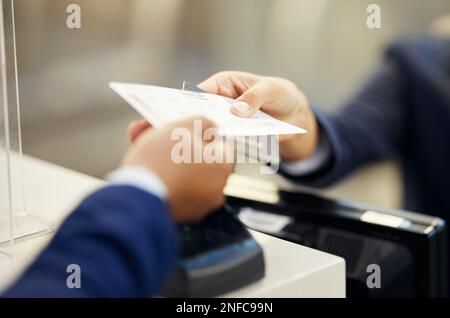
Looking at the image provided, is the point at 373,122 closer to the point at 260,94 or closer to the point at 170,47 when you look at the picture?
the point at 170,47

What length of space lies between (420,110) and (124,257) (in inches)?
51.0

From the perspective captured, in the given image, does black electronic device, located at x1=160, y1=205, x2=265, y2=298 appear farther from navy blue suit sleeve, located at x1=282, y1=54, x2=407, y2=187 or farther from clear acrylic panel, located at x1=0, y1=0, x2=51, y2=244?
navy blue suit sleeve, located at x1=282, y1=54, x2=407, y2=187

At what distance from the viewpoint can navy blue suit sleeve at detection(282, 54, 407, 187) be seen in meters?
1.24

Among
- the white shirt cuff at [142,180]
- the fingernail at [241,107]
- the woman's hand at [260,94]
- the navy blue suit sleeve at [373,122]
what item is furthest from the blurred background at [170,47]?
the white shirt cuff at [142,180]

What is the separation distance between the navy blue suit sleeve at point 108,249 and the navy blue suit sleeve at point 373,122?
72cm

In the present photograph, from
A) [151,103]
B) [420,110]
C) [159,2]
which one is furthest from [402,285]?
[159,2]

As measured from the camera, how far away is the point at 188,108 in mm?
457

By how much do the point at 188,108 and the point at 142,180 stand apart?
93 mm

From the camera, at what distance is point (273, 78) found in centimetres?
63

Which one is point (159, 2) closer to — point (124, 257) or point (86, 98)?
point (86, 98)

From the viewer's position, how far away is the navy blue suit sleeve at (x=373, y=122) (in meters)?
1.24

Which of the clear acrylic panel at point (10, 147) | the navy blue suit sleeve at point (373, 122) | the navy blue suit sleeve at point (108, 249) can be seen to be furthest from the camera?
the navy blue suit sleeve at point (373, 122)

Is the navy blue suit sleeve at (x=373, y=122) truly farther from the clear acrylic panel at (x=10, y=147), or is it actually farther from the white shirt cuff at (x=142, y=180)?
the white shirt cuff at (x=142, y=180)

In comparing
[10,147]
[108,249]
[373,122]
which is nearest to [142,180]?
[108,249]
